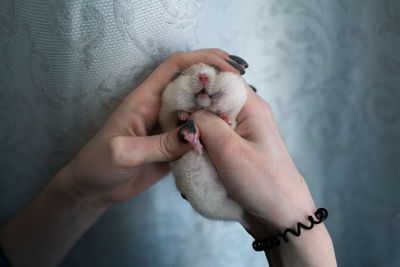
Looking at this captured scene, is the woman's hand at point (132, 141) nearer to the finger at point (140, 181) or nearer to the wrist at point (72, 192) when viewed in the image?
the wrist at point (72, 192)

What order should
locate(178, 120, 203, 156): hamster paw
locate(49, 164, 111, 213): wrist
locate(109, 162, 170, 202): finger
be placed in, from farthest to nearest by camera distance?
A: locate(109, 162, 170, 202): finger
locate(49, 164, 111, 213): wrist
locate(178, 120, 203, 156): hamster paw

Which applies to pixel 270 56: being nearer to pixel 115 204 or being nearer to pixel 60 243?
pixel 115 204

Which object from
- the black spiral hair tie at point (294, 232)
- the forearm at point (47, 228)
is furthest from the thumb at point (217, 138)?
the forearm at point (47, 228)

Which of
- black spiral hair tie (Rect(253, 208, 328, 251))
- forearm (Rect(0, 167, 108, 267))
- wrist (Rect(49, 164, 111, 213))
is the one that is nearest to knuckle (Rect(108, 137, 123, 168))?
wrist (Rect(49, 164, 111, 213))

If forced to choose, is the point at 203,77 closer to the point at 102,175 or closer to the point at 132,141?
the point at 132,141

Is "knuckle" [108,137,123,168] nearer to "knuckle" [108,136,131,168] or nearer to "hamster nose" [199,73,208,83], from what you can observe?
"knuckle" [108,136,131,168]

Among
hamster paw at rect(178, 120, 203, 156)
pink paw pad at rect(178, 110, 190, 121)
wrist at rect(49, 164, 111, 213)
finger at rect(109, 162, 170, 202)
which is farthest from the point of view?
finger at rect(109, 162, 170, 202)
